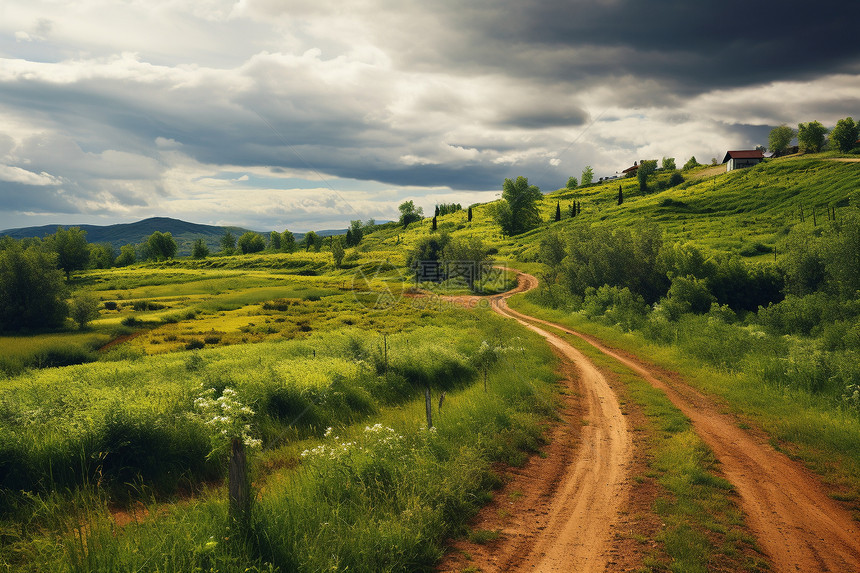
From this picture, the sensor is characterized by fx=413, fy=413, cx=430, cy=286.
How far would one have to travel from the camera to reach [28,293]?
36781 mm

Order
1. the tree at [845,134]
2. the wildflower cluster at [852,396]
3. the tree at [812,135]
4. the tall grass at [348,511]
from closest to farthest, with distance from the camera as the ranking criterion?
1. the tall grass at [348,511]
2. the wildflower cluster at [852,396]
3. the tree at [845,134]
4. the tree at [812,135]

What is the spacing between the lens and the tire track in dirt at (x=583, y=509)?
781 cm

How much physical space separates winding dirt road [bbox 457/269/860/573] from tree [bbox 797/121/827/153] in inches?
6054

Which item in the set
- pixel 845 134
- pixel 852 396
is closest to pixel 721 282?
pixel 852 396

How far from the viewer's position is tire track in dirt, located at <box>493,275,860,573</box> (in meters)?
7.93

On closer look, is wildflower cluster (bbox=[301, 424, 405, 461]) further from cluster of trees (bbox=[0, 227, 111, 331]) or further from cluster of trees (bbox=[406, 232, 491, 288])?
cluster of trees (bbox=[406, 232, 491, 288])

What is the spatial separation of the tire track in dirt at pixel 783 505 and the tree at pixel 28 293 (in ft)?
162

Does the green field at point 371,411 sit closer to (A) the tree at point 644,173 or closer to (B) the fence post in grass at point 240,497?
(B) the fence post in grass at point 240,497

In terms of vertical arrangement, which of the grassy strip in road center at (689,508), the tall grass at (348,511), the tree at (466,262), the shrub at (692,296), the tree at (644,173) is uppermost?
the tree at (644,173)

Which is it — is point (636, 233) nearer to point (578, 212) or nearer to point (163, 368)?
point (163, 368)

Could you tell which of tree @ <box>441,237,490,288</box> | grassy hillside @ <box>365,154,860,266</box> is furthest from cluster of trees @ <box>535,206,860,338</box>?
tree @ <box>441,237,490,288</box>

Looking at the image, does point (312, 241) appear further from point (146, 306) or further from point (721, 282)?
point (721, 282)

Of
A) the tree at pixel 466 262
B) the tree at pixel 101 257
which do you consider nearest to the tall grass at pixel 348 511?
the tree at pixel 466 262

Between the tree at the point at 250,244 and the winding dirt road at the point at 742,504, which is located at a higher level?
the tree at the point at 250,244
